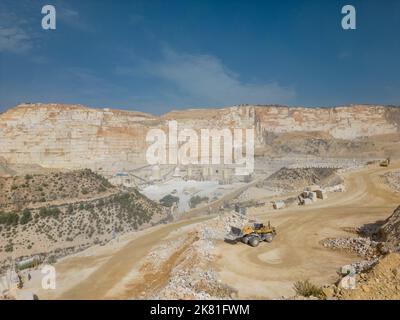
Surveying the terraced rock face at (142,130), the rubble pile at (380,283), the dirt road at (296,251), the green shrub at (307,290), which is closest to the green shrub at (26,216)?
the dirt road at (296,251)

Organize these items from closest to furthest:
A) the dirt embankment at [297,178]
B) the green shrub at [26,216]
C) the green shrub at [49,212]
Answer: the green shrub at [26,216]
the green shrub at [49,212]
the dirt embankment at [297,178]

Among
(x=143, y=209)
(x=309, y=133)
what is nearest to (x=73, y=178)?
(x=143, y=209)

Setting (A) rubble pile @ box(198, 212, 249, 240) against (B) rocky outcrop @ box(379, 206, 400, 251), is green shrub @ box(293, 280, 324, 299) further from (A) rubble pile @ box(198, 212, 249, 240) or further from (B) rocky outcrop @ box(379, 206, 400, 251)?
(A) rubble pile @ box(198, 212, 249, 240)

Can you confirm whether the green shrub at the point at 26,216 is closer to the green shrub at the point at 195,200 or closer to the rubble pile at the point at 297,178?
the green shrub at the point at 195,200

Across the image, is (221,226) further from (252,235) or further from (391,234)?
(391,234)

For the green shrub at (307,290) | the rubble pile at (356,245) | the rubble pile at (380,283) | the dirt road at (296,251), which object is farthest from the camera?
the rubble pile at (356,245)

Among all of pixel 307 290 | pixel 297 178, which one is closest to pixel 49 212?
pixel 307 290

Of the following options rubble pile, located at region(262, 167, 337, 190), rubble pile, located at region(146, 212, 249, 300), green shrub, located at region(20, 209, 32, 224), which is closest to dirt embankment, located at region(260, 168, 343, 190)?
rubble pile, located at region(262, 167, 337, 190)
